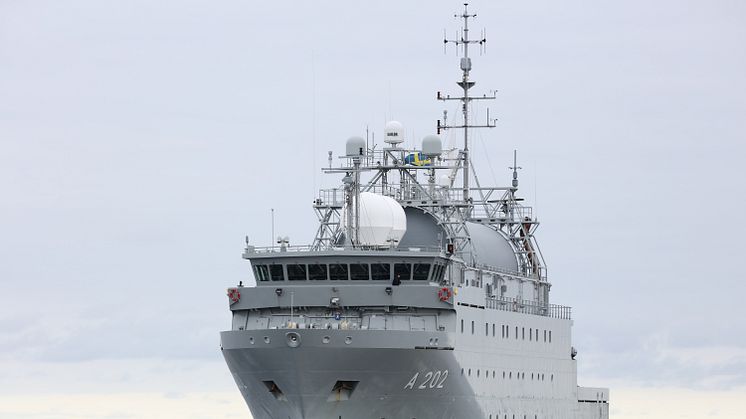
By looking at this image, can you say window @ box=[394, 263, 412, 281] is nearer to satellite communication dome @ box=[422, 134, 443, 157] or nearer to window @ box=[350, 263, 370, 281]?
window @ box=[350, 263, 370, 281]

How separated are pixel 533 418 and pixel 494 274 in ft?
27.4

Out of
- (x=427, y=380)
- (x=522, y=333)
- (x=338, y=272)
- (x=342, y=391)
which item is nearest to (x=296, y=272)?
(x=338, y=272)

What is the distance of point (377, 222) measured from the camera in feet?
284

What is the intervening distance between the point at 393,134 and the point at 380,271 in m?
10.9

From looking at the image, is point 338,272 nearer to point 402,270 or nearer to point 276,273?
point 402,270

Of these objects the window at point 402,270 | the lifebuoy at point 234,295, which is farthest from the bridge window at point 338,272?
the lifebuoy at point 234,295

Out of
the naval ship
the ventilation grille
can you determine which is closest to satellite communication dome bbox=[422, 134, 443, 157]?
the naval ship

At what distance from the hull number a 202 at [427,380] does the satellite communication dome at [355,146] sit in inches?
464

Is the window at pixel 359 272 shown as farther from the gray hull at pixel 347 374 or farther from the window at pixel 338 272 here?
the gray hull at pixel 347 374

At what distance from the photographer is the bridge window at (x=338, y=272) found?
3351 inches

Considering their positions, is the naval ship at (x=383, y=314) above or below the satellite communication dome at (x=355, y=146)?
below

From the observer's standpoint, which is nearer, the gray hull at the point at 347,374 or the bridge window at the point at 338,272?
the gray hull at the point at 347,374

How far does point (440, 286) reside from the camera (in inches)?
3359

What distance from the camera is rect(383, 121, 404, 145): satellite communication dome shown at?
9406cm
